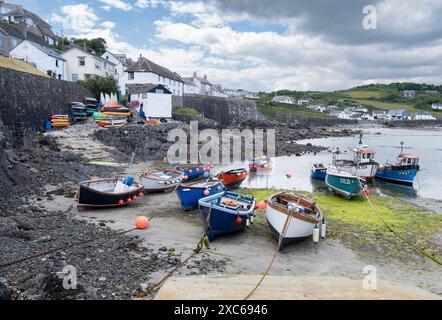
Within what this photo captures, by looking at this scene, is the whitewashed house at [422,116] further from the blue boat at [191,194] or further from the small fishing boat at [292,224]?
the small fishing boat at [292,224]

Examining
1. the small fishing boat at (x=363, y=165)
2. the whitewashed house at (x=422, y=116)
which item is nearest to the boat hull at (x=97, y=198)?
the small fishing boat at (x=363, y=165)

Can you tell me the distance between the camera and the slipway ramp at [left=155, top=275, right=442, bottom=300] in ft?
19.8

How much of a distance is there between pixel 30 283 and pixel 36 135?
22.8 metres

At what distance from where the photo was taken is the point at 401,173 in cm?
2658

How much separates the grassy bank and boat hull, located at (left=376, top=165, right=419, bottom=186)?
769cm

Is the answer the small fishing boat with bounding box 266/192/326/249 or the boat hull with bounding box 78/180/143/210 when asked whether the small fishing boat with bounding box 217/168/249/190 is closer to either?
the boat hull with bounding box 78/180/143/210

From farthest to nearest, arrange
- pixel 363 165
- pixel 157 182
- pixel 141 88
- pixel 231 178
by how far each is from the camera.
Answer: pixel 141 88 < pixel 363 165 < pixel 231 178 < pixel 157 182

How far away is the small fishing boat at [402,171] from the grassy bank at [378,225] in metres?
7.70

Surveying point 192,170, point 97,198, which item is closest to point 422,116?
point 192,170

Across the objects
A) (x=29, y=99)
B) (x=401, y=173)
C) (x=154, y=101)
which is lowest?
(x=401, y=173)

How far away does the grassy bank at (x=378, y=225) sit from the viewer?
460 inches

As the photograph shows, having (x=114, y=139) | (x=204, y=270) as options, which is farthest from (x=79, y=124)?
(x=204, y=270)

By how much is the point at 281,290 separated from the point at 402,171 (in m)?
23.7

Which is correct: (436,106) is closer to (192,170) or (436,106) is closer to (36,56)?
(36,56)
